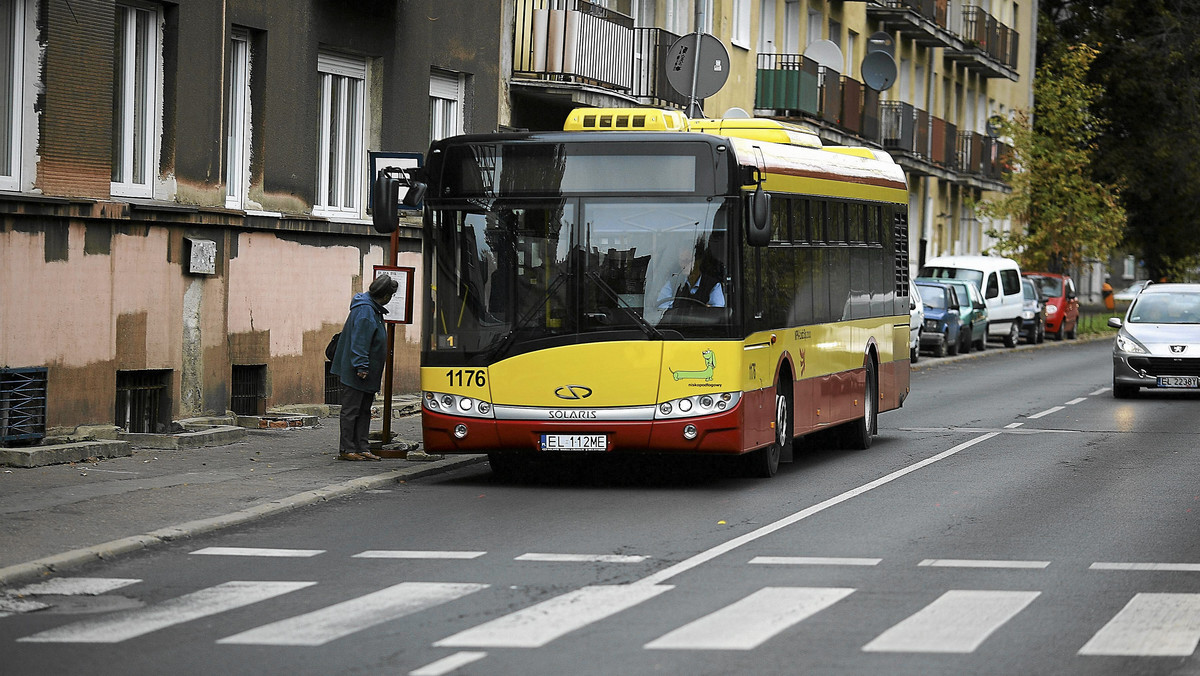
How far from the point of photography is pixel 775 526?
40.3 ft

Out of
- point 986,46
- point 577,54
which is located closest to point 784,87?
point 577,54

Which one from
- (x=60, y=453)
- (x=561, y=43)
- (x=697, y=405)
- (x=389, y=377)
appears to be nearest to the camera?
(x=697, y=405)

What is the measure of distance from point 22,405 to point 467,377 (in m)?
4.06

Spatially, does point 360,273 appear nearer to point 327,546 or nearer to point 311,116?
point 311,116

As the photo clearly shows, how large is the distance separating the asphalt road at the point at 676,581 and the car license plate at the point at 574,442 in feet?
1.22

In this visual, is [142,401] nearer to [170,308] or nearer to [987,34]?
[170,308]

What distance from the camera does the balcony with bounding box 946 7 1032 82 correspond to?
189 feet

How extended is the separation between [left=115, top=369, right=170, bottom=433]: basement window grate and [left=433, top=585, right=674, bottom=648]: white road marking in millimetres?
9497

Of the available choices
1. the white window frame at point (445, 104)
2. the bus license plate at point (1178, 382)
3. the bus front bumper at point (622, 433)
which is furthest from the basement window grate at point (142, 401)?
the bus license plate at point (1178, 382)

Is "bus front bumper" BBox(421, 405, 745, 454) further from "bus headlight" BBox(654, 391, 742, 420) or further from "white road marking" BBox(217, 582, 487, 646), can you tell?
"white road marking" BBox(217, 582, 487, 646)

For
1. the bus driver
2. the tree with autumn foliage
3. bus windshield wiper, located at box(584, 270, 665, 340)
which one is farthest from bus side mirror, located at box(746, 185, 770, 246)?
the tree with autumn foliage

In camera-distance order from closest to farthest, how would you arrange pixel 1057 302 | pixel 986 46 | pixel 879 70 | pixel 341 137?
pixel 341 137 → pixel 879 70 → pixel 1057 302 → pixel 986 46

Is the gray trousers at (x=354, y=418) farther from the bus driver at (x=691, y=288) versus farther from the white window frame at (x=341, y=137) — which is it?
the white window frame at (x=341, y=137)

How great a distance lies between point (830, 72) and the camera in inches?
1646
